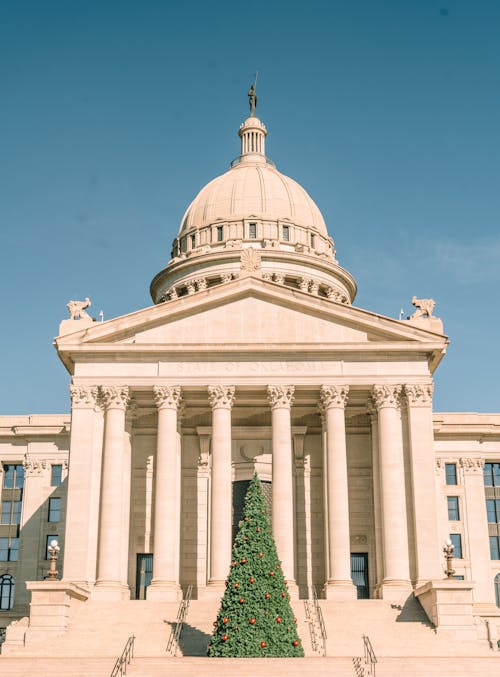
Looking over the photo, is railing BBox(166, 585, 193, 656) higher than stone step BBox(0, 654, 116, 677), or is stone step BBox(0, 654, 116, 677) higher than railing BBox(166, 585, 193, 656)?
railing BBox(166, 585, 193, 656)

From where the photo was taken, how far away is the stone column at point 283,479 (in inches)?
1959

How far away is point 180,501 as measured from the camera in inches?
2212

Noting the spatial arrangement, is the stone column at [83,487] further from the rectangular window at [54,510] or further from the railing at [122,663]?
the rectangular window at [54,510]

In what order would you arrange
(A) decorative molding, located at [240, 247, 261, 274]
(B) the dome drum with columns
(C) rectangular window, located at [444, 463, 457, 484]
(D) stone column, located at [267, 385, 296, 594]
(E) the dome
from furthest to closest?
(E) the dome
(B) the dome drum with columns
(C) rectangular window, located at [444, 463, 457, 484]
(A) decorative molding, located at [240, 247, 261, 274]
(D) stone column, located at [267, 385, 296, 594]

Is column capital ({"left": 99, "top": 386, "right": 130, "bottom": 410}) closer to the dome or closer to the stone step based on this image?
the stone step

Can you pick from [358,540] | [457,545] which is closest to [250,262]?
[358,540]

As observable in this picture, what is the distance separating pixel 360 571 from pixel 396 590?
23.5 ft

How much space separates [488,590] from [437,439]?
35.0 ft

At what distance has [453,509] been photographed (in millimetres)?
67000

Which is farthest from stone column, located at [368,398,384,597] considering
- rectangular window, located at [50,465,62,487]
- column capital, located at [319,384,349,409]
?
rectangular window, located at [50,465,62,487]

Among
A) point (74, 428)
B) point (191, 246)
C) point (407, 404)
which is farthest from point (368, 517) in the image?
point (191, 246)

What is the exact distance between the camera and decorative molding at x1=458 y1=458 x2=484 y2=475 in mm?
67562

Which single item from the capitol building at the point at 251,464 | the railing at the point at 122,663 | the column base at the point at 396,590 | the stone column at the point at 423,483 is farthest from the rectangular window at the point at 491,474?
the railing at the point at 122,663

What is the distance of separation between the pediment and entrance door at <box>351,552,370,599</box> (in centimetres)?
1262
